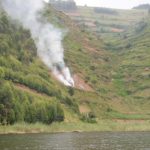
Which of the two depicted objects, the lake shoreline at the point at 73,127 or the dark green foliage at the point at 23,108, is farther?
the dark green foliage at the point at 23,108

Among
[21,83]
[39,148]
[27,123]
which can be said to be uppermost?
[21,83]

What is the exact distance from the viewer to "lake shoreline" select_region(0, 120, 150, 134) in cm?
15200

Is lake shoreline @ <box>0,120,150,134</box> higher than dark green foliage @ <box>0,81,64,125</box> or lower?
lower

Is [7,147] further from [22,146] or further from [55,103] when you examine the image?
[55,103]

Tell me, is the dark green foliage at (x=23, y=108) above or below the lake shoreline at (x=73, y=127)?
above

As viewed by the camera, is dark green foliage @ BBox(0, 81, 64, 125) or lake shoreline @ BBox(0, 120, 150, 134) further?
dark green foliage @ BBox(0, 81, 64, 125)

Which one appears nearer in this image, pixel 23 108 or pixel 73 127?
pixel 23 108

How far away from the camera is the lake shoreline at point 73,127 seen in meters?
152

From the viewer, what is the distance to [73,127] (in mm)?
175375

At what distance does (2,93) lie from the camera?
15775 centimetres

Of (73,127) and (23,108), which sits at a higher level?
(23,108)

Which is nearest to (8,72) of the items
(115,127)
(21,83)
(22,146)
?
(21,83)

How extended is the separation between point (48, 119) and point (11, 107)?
19.4 m

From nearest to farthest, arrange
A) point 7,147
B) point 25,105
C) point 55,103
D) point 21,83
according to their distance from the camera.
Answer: point 7,147 < point 25,105 < point 55,103 < point 21,83
